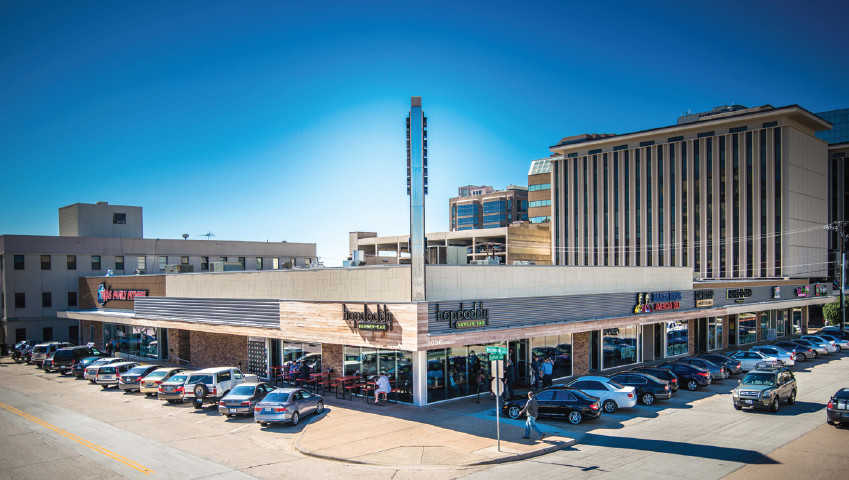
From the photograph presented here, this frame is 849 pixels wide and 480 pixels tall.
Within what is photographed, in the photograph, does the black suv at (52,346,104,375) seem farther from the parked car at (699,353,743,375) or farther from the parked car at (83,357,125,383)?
the parked car at (699,353,743,375)

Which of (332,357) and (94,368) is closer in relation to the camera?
(332,357)

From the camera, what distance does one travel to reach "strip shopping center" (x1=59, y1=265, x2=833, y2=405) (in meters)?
24.4

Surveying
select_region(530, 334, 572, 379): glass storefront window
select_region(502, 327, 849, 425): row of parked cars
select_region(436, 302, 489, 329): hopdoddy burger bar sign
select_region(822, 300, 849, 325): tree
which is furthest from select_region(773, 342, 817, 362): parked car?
select_region(822, 300, 849, 325): tree

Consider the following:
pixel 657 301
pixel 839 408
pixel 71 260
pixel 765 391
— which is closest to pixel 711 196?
pixel 657 301

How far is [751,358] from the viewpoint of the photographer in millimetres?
32844

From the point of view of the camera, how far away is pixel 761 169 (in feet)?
232

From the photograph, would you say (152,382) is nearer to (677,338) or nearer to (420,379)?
(420,379)

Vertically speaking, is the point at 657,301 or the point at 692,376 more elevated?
the point at 657,301

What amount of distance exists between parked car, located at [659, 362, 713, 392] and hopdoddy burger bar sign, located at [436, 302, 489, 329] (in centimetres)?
1000

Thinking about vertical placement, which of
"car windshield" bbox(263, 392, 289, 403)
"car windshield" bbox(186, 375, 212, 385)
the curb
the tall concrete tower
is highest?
the tall concrete tower

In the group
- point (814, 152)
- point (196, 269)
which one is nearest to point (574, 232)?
point (814, 152)

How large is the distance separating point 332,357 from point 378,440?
9615mm

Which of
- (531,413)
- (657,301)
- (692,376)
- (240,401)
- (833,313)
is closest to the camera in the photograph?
(531,413)

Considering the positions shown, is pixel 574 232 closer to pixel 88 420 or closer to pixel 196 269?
pixel 196 269
